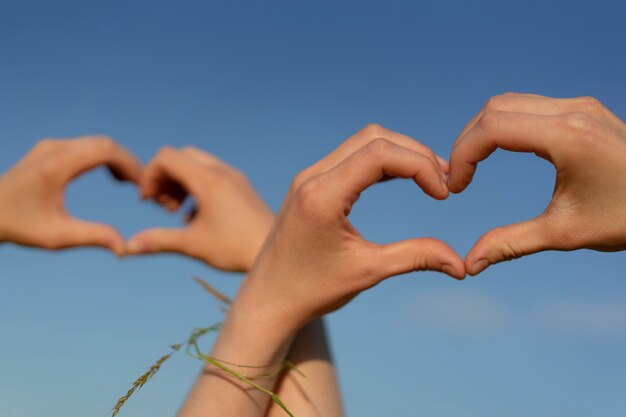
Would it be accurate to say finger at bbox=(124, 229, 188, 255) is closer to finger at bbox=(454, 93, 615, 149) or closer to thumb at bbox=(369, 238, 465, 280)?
thumb at bbox=(369, 238, 465, 280)

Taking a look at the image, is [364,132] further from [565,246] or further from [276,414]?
[276,414]

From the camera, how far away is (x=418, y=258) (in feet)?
5.08

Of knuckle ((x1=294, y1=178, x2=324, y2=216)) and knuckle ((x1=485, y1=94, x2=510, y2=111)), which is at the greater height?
knuckle ((x1=485, y1=94, x2=510, y2=111))

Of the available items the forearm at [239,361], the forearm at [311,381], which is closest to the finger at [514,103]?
the forearm at [239,361]

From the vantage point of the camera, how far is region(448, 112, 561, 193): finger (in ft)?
4.53

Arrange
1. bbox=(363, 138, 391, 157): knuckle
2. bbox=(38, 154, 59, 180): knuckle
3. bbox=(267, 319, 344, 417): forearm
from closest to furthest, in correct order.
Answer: bbox=(363, 138, 391, 157): knuckle → bbox=(267, 319, 344, 417): forearm → bbox=(38, 154, 59, 180): knuckle

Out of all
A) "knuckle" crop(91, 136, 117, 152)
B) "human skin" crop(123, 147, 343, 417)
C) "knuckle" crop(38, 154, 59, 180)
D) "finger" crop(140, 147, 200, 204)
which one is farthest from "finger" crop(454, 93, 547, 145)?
"knuckle" crop(38, 154, 59, 180)

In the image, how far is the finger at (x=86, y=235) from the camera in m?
2.64

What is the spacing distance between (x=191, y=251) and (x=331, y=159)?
1.11 meters

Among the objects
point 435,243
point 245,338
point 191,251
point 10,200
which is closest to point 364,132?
point 435,243

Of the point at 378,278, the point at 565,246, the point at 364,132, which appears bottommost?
the point at 378,278

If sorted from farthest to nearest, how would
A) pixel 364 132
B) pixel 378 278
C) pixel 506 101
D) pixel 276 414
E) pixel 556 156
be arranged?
pixel 276 414 < pixel 364 132 < pixel 378 278 < pixel 506 101 < pixel 556 156

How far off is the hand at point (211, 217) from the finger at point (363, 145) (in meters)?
0.87

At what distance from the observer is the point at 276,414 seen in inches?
78.2
